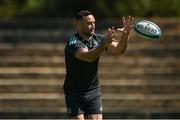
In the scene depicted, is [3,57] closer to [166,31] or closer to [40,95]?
[40,95]

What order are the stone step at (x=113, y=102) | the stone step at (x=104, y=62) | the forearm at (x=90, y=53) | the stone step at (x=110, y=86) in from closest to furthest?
the forearm at (x=90, y=53) → the stone step at (x=113, y=102) → the stone step at (x=110, y=86) → the stone step at (x=104, y=62)

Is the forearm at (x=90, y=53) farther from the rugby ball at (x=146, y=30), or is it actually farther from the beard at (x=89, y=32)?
the rugby ball at (x=146, y=30)

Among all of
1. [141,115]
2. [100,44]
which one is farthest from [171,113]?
[100,44]

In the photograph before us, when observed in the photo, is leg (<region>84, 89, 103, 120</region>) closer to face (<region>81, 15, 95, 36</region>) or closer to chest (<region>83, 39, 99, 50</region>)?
chest (<region>83, 39, 99, 50</region>)

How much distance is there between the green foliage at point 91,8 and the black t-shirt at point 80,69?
6559 millimetres

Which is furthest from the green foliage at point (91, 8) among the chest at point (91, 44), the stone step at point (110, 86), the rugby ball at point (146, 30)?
the chest at point (91, 44)

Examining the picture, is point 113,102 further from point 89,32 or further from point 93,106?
point 89,32

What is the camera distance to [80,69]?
306 inches

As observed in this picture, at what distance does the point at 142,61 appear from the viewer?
13.6 meters

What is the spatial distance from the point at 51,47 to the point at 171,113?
9.21ft

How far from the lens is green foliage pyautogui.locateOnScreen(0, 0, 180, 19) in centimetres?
1440

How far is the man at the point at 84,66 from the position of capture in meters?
7.65

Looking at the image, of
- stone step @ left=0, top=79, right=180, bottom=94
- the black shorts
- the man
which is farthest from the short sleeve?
stone step @ left=0, top=79, right=180, bottom=94

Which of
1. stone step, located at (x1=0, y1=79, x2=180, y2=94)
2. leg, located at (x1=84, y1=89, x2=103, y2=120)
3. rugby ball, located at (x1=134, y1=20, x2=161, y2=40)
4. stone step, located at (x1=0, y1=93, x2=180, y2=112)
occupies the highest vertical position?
rugby ball, located at (x1=134, y1=20, x2=161, y2=40)
